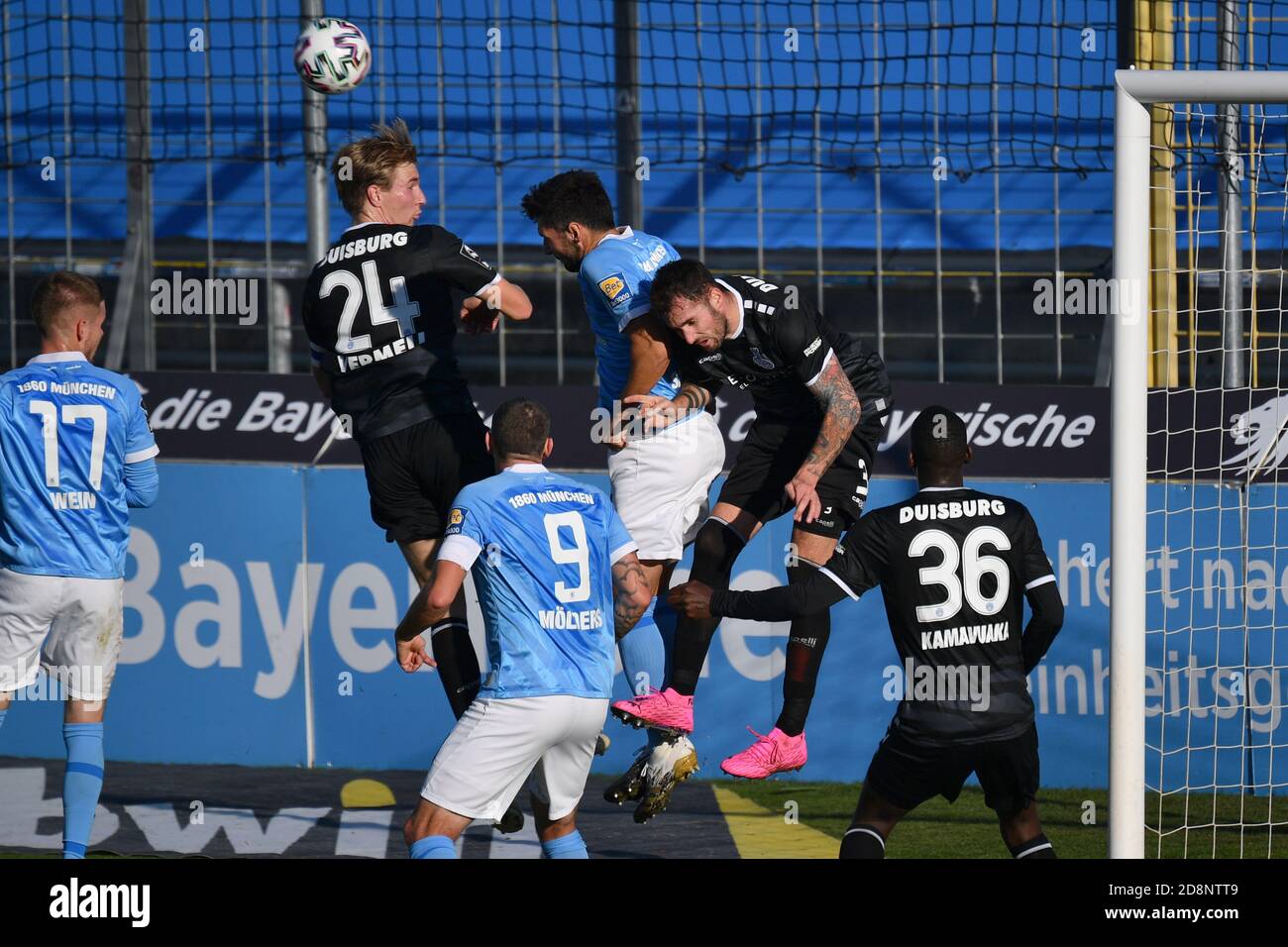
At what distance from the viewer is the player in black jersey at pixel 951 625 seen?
542 cm

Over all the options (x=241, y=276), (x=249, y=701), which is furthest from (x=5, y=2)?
(x=249, y=701)

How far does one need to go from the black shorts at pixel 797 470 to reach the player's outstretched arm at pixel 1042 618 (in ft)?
3.11

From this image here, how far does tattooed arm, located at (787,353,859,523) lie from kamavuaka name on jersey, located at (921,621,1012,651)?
698 mm

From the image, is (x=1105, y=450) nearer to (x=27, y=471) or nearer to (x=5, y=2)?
(x=27, y=471)

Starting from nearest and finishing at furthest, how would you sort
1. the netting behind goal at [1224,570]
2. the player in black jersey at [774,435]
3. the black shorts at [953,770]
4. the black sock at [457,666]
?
the black shorts at [953,770] < the player in black jersey at [774,435] < the black sock at [457,666] < the netting behind goal at [1224,570]

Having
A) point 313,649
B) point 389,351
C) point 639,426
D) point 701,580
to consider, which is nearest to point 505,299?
point 389,351

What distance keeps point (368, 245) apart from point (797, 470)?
1.88 meters

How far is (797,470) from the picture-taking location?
6.29 m

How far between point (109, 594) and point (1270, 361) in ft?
23.1

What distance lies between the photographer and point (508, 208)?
10.7 m

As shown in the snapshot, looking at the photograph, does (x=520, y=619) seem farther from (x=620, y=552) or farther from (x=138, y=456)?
(x=138, y=456)

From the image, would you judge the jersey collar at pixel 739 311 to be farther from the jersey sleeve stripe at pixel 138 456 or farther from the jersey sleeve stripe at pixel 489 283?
the jersey sleeve stripe at pixel 138 456

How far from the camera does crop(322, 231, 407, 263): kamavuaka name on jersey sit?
237 inches

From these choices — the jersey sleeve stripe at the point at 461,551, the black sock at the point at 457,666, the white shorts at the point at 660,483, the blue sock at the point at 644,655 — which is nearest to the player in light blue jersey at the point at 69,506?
the black sock at the point at 457,666
